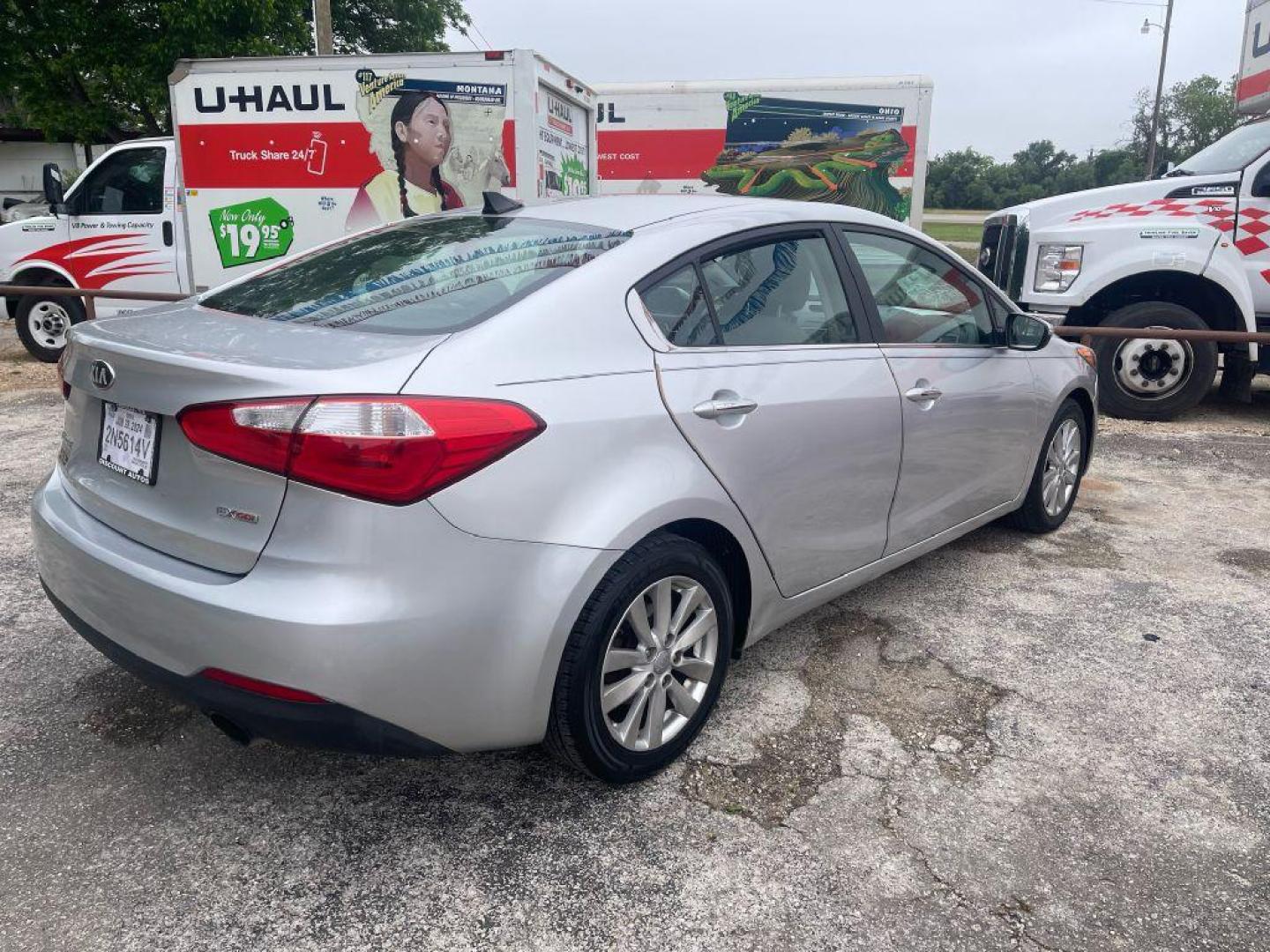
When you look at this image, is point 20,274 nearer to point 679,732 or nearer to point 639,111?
point 639,111

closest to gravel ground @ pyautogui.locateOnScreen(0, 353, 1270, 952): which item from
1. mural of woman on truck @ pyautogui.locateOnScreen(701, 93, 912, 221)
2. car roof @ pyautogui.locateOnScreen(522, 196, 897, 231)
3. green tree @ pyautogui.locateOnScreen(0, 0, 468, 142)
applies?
car roof @ pyautogui.locateOnScreen(522, 196, 897, 231)

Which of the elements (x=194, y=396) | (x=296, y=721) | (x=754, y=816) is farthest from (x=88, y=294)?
(x=754, y=816)

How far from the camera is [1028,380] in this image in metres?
4.02

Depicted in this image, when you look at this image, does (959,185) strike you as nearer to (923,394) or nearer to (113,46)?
(113,46)

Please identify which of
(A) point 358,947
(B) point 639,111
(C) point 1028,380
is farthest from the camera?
(B) point 639,111

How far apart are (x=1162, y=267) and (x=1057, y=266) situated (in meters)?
0.72

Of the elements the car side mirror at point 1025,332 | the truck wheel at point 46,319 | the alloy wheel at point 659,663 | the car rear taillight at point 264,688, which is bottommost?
the alloy wheel at point 659,663

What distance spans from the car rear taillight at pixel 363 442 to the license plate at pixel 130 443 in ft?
0.96

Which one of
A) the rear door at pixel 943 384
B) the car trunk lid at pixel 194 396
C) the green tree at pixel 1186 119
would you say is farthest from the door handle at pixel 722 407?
the green tree at pixel 1186 119

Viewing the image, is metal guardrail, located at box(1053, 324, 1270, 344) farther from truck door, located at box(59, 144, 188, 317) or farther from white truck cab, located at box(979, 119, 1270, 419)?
truck door, located at box(59, 144, 188, 317)

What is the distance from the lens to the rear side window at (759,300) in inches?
103

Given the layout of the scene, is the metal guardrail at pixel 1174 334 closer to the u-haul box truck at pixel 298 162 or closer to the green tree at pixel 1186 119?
the u-haul box truck at pixel 298 162

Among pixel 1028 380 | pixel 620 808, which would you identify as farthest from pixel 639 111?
pixel 620 808

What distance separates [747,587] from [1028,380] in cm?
193
